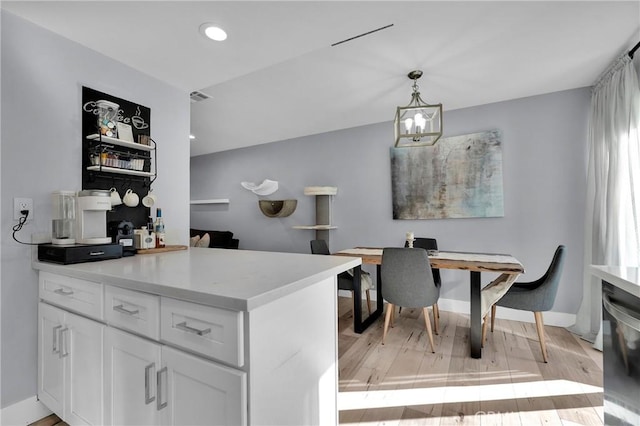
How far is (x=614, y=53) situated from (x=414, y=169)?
74.6 inches

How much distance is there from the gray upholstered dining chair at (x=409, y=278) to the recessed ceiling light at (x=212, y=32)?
6.43ft

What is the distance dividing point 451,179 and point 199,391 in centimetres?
329

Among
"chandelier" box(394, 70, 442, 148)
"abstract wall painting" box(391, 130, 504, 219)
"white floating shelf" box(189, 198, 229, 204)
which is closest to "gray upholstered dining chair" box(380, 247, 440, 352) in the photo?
"chandelier" box(394, 70, 442, 148)

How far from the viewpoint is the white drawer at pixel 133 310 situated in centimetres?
102

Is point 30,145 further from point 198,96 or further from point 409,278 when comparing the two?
point 409,278

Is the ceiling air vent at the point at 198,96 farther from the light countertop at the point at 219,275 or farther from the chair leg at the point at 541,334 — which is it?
the chair leg at the point at 541,334

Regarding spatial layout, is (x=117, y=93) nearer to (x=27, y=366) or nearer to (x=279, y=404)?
(x=27, y=366)

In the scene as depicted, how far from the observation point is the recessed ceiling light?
5.45ft

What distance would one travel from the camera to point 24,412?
5.05 ft

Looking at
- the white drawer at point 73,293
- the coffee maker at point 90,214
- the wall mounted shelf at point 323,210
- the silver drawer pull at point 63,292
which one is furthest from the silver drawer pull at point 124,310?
the wall mounted shelf at point 323,210

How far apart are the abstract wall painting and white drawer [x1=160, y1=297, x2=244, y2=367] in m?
3.10

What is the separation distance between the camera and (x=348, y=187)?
13.3 ft

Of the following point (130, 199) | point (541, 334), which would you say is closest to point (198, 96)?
point (130, 199)

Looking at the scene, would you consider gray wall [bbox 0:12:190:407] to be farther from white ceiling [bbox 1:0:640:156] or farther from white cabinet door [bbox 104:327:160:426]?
white cabinet door [bbox 104:327:160:426]
